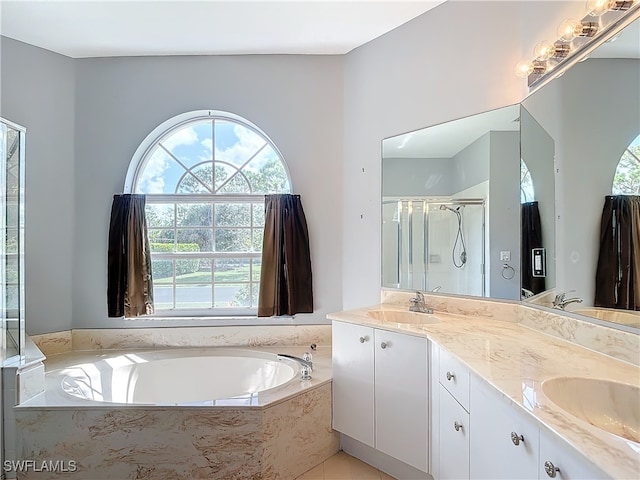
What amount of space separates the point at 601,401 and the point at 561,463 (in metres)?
0.39

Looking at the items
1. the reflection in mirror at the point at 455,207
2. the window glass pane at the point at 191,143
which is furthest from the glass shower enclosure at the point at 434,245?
the window glass pane at the point at 191,143

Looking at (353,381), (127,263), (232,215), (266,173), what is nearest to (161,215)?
(127,263)

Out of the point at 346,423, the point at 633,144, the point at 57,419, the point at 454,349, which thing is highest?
the point at 633,144

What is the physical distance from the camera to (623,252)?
4.27ft

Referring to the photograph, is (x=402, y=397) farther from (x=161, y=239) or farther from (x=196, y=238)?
(x=161, y=239)

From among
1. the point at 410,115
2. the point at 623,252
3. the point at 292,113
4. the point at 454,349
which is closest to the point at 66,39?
the point at 292,113

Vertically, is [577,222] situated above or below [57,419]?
above

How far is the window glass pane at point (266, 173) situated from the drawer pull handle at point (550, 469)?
2.59m

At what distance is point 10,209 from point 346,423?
2.35 m

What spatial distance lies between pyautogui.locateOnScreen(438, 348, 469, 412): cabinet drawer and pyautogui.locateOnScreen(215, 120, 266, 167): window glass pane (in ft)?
7.62

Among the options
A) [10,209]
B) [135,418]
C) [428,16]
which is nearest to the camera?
[135,418]

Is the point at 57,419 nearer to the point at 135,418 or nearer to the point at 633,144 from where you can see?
the point at 135,418

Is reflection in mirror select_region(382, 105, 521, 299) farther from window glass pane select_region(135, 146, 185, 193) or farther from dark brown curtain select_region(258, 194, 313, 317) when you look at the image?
window glass pane select_region(135, 146, 185, 193)

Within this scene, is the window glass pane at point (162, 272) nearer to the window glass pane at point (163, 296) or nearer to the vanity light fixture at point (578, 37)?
the window glass pane at point (163, 296)
